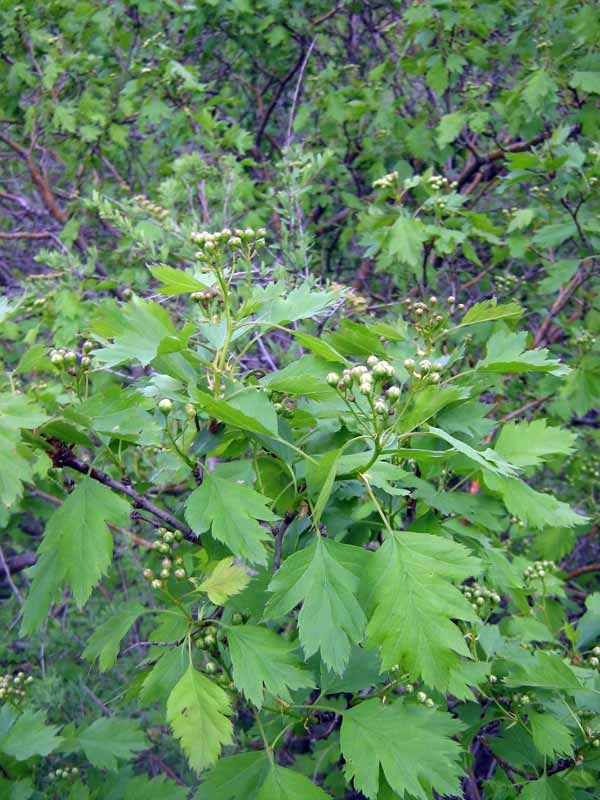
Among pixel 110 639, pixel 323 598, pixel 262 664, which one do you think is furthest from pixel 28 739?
pixel 323 598

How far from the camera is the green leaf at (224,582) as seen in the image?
1.42 metres

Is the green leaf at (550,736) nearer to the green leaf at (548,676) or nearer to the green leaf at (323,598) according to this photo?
the green leaf at (548,676)

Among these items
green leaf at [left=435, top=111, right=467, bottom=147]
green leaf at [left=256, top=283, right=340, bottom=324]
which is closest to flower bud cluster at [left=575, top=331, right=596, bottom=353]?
green leaf at [left=435, top=111, right=467, bottom=147]

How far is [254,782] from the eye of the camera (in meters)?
1.54

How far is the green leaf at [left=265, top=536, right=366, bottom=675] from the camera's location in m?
1.30

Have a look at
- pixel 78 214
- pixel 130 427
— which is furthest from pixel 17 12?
pixel 130 427

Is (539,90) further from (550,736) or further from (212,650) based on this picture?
(212,650)

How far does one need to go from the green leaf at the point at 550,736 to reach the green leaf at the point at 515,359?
97 centimetres

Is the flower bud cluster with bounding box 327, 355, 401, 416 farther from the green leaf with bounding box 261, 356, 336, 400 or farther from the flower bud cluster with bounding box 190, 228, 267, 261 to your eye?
the flower bud cluster with bounding box 190, 228, 267, 261

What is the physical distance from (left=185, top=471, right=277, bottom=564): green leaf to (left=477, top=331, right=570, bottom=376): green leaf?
667mm

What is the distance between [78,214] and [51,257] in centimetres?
129

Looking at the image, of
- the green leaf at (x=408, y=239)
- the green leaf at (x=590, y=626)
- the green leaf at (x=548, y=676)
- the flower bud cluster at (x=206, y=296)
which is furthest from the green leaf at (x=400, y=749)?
the green leaf at (x=408, y=239)

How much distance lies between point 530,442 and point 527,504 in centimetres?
21

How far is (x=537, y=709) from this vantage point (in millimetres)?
1951
